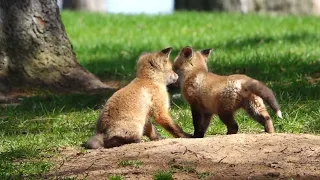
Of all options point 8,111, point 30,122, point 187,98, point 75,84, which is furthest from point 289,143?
point 75,84

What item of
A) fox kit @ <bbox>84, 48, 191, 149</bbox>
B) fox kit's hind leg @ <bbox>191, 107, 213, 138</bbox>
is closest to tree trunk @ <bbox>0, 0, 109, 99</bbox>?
fox kit @ <bbox>84, 48, 191, 149</bbox>

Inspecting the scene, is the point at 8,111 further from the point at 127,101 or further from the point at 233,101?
the point at 233,101

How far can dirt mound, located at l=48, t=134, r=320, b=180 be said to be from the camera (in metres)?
6.21

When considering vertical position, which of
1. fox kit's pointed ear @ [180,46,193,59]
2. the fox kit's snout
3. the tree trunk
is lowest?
the tree trunk

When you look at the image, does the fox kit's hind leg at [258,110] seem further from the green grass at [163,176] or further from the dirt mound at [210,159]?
the green grass at [163,176]

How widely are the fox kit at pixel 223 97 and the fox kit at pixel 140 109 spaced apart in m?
0.18

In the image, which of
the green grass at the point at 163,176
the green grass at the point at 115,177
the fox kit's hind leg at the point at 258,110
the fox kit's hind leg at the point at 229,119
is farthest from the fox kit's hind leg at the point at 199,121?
the green grass at the point at 115,177

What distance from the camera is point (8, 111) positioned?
952 cm

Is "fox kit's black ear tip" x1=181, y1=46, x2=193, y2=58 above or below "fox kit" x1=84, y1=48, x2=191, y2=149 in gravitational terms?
above

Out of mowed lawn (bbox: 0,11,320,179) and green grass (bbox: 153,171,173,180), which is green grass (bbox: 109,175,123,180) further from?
mowed lawn (bbox: 0,11,320,179)

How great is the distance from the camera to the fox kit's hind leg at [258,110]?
7.42 meters

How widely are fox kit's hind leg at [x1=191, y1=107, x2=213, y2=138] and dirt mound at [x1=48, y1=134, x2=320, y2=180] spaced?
0.51 metres

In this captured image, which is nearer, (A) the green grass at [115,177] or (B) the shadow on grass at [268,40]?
(A) the green grass at [115,177]

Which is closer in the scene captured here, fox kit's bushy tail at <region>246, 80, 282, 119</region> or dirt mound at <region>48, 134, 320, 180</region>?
dirt mound at <region>48, 134, 320, 180</region>
